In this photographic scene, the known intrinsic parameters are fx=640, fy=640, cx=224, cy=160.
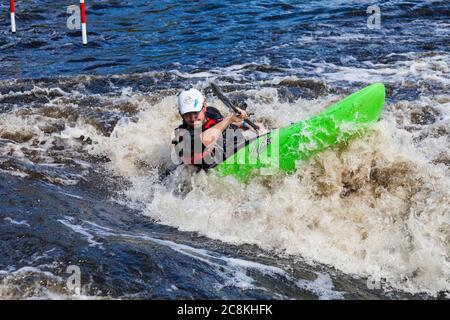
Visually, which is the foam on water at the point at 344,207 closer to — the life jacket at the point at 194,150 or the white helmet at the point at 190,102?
the life jacket at the point at 194,150

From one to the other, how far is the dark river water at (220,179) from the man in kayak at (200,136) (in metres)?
0.20

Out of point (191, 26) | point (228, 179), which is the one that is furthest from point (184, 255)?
point (191, 26)

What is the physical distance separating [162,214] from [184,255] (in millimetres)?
1150

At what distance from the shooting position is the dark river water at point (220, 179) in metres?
4.65

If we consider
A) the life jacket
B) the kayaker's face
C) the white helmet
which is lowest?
the life jacket

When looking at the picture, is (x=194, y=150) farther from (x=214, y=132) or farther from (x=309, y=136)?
(x=309, y=136)

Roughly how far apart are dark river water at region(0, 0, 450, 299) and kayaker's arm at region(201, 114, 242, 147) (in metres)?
0.36

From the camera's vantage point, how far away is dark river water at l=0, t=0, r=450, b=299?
15.3 feet

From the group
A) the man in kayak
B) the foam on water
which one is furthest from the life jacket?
the foam on water

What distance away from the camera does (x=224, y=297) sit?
434cm

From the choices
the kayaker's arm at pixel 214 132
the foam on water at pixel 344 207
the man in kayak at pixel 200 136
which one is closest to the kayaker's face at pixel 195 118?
the man in kayak at pixel 200 136

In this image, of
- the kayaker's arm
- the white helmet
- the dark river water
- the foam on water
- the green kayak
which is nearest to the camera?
the dark river water

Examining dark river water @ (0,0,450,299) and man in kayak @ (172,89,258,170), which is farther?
man in kayak @ (172,89,258,170)

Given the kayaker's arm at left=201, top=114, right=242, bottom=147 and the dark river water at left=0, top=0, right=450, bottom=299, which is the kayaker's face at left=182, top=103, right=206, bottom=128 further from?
the dark river water at left=0, top=0, right=450, bottom=299
